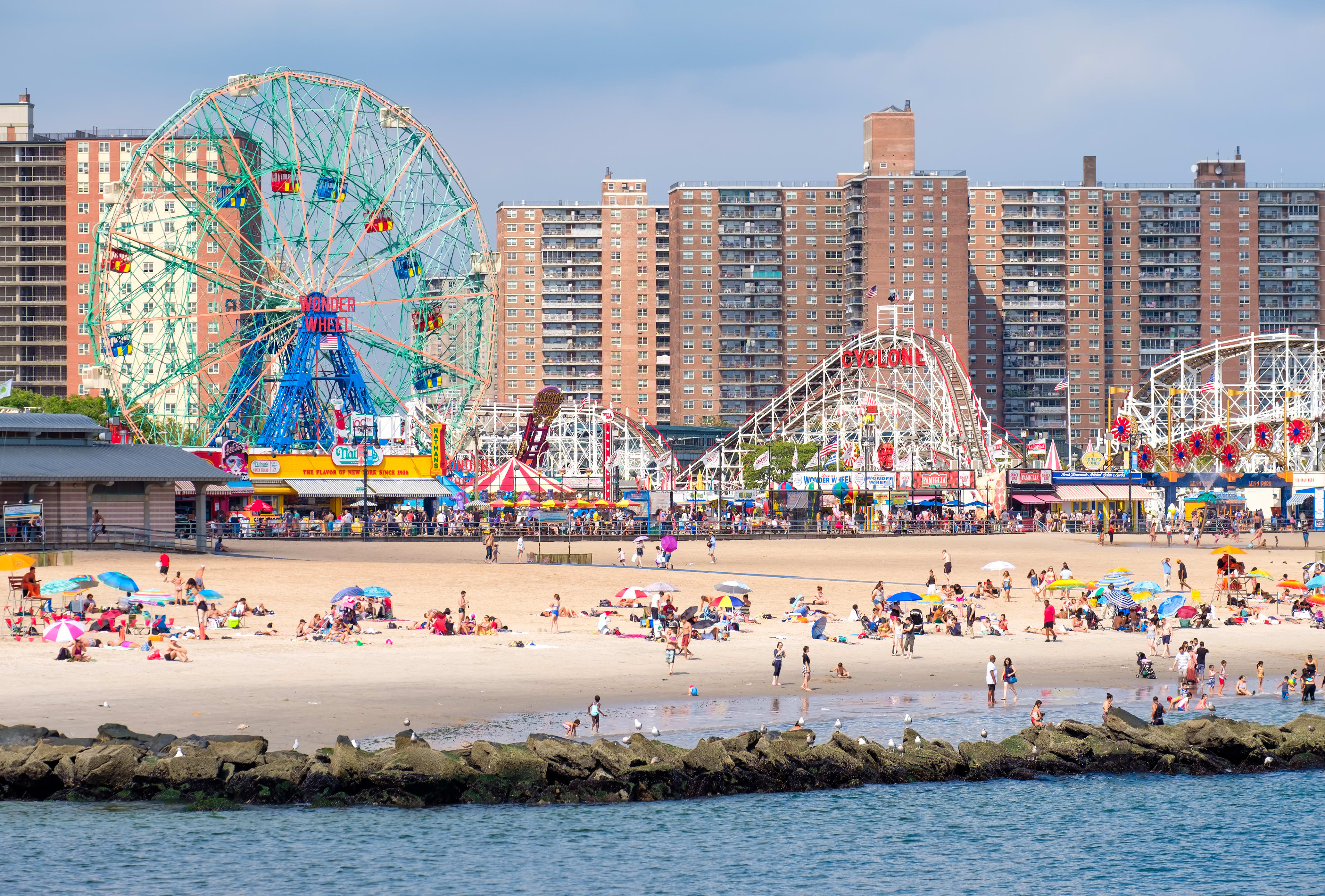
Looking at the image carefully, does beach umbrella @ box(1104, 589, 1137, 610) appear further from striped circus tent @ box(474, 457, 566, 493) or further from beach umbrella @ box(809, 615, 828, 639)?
striped circus tent @ box(474, 457, 566, 493)

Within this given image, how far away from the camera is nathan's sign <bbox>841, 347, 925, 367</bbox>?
103 meters

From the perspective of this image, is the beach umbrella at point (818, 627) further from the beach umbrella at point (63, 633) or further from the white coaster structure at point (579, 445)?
the white coaster structure at point (579, 445)

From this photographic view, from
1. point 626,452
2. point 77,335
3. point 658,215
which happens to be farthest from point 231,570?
point 658,215

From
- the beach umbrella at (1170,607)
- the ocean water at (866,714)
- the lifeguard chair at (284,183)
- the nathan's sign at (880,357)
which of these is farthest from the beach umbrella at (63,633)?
the nathan's sign at (880,357)

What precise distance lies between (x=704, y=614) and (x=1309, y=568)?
2285 centimetres

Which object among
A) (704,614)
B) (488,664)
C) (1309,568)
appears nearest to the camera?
(488,664)

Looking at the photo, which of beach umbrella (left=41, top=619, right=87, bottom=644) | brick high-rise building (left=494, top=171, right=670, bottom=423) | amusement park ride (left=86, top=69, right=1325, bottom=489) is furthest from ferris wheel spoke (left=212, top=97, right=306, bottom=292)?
brick high-rise building (left=494, top=171, right=670, bottom=423)

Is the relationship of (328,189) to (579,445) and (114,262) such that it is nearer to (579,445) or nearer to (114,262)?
(114,262)

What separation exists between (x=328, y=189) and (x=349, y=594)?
152 feet

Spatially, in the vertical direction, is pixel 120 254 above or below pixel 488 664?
above

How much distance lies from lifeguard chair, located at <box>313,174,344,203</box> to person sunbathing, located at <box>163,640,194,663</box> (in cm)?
5007

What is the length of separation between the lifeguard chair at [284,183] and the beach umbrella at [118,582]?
4408 centimetres

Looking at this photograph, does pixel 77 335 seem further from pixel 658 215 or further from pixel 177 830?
pixel 177 830

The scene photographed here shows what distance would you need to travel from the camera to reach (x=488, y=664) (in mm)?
33719
